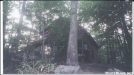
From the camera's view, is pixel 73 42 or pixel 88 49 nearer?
pixel 73 42

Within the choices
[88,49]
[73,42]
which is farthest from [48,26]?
[88,49]

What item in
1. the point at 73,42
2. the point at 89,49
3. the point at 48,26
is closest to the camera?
the point at 73,42

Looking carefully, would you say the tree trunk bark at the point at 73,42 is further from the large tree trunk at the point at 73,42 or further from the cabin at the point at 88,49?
the cabin at the point at 88,49

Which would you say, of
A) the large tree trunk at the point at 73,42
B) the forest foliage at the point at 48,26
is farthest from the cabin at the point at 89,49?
the large tree trunk at the point at 73,42

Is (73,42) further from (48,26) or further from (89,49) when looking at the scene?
(89,49)

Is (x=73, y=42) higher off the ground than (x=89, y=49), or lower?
higher

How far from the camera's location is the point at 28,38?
7.38m

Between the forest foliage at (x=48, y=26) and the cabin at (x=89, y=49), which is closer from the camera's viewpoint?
the forest foliage at (x=48, y=26)

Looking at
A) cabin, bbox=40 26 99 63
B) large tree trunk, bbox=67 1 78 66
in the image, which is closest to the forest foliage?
large tree trunk, bbox=67 1 78 66

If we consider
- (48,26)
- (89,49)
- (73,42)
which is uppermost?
(48,26)

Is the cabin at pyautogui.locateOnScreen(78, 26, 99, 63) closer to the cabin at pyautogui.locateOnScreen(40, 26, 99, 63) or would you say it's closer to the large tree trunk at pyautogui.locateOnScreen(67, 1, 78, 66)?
the cabin at pyautogui.locateOnScreen(40, 26, 99, 63)

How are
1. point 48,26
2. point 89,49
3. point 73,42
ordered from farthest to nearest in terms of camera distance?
point 89,49, point 48,26, point 73,42

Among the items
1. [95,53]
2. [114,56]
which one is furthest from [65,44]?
[95,53]

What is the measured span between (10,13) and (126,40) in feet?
21.4
